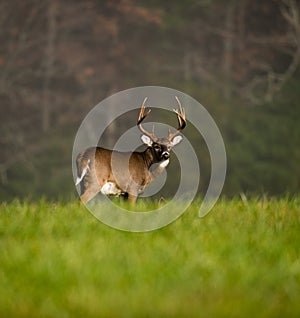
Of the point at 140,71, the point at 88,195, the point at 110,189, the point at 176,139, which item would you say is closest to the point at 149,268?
the point at 88,195

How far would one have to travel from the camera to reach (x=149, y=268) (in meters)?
5.65

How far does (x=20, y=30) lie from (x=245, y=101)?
29.3 feet

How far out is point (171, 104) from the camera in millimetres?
30047

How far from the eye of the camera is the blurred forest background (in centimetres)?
2842

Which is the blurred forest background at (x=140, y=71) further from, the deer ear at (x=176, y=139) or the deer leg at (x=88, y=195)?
the deer leg at (x=88, y=195)

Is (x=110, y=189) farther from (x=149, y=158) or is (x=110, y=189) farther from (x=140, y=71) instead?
(x=140, y=71)

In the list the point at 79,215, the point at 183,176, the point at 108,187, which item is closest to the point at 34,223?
the point at 79,215

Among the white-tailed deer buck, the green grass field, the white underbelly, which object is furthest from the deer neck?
the green grass field

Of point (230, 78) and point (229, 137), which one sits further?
point (230, 78)

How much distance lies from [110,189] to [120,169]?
0.92 feet

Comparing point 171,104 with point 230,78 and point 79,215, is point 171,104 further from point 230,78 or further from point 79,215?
point 79,215

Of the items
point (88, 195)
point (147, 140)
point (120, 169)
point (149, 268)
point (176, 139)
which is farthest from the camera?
point (147, 140)

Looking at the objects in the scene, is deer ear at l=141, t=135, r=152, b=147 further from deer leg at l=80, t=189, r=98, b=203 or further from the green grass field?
the green grass field

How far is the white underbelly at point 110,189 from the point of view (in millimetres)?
10312
